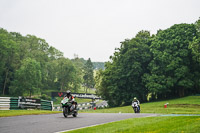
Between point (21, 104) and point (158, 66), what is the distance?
1197 inches

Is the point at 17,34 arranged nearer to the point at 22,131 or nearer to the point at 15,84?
the point at 15,84

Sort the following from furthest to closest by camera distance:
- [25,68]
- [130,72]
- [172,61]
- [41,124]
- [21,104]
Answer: [25,68] < [130,72] < [172,61] < [21,104] < [41,124]

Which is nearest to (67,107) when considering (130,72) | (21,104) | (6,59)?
(21,104)

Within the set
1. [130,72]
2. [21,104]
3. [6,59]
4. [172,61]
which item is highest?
[6,59]

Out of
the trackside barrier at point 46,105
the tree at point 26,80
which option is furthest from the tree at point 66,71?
the trackside barrier at point 46,105

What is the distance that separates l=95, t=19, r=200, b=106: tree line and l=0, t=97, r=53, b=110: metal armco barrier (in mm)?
24078

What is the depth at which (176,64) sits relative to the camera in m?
46.4

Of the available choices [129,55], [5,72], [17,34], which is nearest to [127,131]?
[129,55]

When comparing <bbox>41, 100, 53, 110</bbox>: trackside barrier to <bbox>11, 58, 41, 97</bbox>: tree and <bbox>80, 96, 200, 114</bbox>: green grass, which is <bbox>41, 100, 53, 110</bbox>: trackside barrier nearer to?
<bbox>80, 96, 200, 114</bbox>: green grass

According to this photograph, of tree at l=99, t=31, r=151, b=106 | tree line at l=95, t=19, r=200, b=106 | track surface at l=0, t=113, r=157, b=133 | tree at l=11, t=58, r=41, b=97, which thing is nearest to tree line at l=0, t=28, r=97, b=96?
tree at l=11, t=58, r=41, b=97

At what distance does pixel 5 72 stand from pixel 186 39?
176 ft

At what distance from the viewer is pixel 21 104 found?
88.8ft

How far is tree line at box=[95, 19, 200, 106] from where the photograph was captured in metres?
46.8

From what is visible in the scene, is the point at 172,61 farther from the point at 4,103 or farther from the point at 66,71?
the point at 66,71
